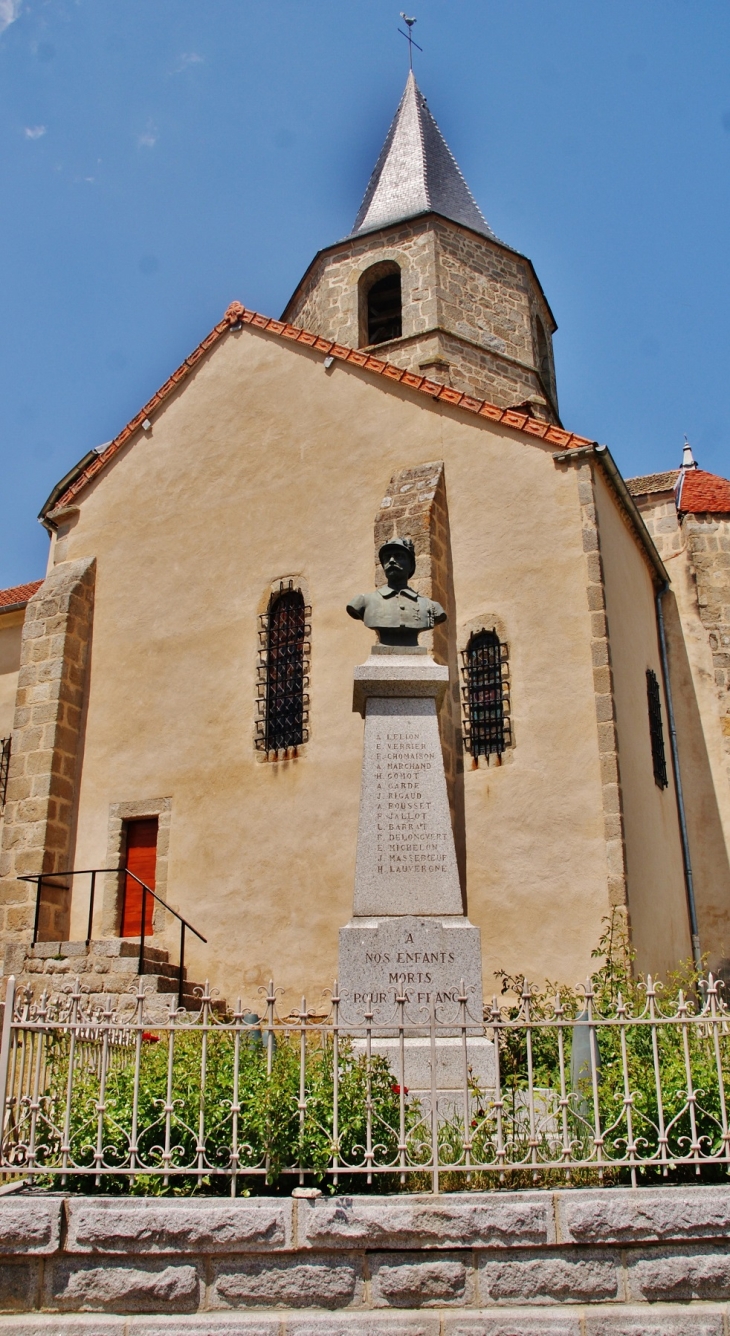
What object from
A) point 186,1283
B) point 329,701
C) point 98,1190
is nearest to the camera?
point 186,1283

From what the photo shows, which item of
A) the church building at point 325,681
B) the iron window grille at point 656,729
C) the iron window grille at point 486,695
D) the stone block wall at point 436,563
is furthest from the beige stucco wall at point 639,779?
the stone block wall at point 436,563

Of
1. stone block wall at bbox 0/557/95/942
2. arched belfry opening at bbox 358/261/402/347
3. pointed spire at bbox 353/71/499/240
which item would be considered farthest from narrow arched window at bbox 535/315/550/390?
stone block wall at bbox 0/557/95/942

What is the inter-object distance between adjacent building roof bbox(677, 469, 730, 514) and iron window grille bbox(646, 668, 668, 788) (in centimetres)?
311

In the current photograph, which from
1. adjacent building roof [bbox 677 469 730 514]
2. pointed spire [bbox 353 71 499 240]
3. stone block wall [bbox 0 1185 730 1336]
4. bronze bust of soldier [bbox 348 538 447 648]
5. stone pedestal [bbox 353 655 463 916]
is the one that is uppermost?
pointed spire [bbox 353 71 499 240]

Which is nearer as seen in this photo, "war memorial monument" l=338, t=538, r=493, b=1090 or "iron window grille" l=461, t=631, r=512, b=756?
"war memorial monument" l=338, t=538, r=493, b=1090

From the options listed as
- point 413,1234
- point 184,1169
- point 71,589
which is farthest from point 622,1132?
point 71,589

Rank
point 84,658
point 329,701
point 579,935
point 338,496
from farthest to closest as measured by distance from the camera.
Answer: point 84,658 < point 338,496 < point 329,701 < point 579,935

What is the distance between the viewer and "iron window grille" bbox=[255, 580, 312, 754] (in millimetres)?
12992

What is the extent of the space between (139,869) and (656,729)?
6785 millimetres

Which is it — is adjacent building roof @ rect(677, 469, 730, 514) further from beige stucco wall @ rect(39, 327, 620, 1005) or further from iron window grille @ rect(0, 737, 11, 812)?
iron window grille @ rect(0, 737, 11, 812)

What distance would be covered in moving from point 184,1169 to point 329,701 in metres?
8.48

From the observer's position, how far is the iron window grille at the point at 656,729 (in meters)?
13.7

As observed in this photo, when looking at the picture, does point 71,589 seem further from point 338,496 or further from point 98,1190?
point 98,1190

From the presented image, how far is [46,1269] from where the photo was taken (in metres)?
4.30
